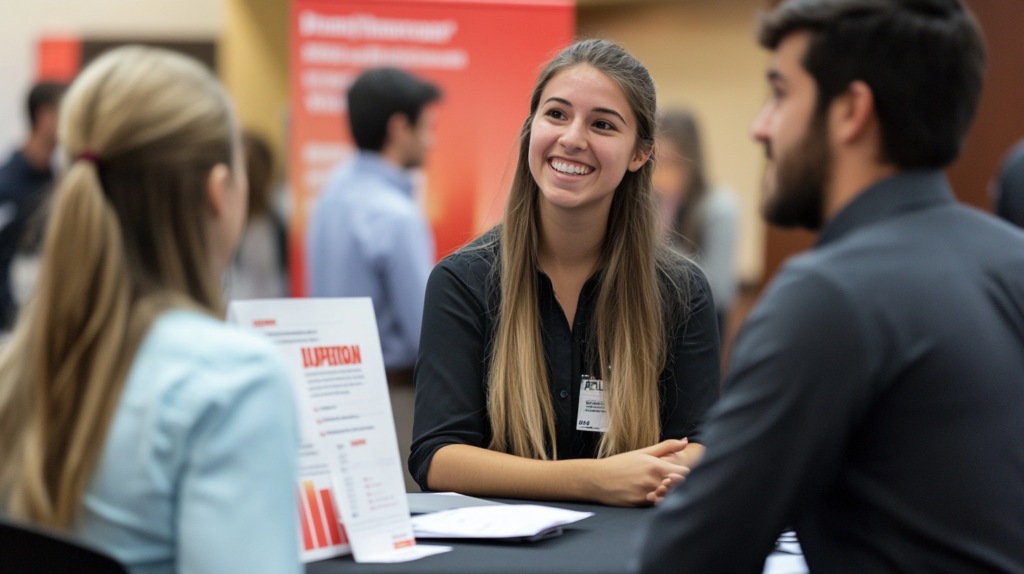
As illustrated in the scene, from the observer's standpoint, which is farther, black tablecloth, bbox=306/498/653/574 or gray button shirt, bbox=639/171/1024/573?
black tablecloth, bbox=306/498/653/574

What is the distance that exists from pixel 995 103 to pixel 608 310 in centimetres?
414

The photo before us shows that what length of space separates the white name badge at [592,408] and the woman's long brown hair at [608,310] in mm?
19

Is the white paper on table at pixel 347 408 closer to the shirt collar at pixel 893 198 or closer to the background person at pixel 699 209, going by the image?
the shirt collar at pixel 893 198

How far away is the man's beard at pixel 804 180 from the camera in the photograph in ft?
4.01

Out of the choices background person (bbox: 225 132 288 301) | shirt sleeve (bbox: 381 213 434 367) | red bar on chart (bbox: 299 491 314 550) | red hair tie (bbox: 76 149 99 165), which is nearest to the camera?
red hair tie (bbox: 76 149 99 165)

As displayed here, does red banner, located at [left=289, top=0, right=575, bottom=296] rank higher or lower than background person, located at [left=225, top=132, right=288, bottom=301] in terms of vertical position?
higher

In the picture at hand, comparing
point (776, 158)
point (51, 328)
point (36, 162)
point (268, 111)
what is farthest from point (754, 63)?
point (51, 328)

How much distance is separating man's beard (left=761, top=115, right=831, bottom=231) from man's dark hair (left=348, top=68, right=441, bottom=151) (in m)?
2.35

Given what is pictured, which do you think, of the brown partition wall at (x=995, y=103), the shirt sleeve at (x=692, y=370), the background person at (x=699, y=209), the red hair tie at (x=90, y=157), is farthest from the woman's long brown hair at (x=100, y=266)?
the brown partition wall at (x=995, y=103)

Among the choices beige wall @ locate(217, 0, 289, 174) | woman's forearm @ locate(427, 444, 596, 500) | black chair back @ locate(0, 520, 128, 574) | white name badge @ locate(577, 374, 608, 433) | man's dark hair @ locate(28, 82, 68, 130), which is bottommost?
woman's forearm @ locate(427, 444, 596, 500)

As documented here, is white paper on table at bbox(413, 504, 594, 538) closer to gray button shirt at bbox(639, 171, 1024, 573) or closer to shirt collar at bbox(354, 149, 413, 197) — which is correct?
gray button shirt at bbox(639, 171, 1024, 573)

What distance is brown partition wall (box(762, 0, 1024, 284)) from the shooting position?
16.7ft

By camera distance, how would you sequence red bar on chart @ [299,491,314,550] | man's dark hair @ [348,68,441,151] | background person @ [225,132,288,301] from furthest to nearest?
background person @ [225,132,288,301], man's dark hair @ [348,68,441,151], red bar on chart @ [299,491,314,550]

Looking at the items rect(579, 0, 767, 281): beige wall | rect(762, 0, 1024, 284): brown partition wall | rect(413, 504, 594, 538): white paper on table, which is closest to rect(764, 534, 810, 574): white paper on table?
rect(413, 504, 594, 538): white paper on table
